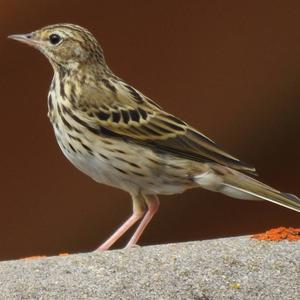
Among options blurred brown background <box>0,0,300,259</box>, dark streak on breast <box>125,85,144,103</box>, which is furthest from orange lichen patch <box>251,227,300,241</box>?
blurred brown background <box>0,0,300,259</box>

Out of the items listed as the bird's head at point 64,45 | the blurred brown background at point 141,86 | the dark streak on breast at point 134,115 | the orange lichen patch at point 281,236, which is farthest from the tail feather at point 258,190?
the blurred brown background at point 141,86

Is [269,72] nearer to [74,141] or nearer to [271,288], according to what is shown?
[74,141]

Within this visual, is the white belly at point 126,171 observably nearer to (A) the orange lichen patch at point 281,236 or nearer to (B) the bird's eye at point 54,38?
(B) the bird's eye at point 54,38

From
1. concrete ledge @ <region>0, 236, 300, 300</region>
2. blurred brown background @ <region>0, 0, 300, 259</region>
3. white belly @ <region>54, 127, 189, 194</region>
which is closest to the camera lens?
concrete ledge @ <region>0, 236, 300, 300</region>

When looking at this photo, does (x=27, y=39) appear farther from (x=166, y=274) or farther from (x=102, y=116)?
(x=166, y=274)

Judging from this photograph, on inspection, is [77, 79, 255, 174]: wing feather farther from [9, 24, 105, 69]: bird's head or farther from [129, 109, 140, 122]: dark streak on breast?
[9, 24, 105, 69]: bird's head

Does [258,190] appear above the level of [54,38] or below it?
below

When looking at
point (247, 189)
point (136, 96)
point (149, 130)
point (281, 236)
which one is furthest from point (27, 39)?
point (281, 236)
